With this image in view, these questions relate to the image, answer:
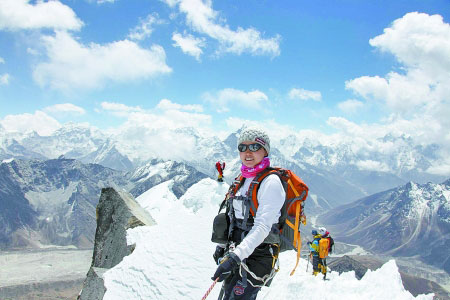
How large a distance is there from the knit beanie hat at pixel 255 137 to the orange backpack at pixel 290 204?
604 millimetres

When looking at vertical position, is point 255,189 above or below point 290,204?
above

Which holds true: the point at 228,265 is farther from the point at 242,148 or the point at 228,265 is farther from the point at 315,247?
the point at 315,247

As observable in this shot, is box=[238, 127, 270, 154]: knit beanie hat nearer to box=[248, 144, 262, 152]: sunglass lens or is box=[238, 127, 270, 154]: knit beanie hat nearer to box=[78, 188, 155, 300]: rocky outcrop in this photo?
box=[248, 144, 262, 152]: sunglass lens

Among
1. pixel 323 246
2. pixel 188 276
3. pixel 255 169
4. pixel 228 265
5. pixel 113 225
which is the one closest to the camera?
pixel 228 265

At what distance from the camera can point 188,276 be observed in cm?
1259

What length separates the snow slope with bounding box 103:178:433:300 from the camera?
11.1 metres

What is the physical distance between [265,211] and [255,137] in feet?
5.25

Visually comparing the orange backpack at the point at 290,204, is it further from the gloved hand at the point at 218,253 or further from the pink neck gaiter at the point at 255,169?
the gloved hand at the point at 218,253

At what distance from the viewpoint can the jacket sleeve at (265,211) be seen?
5156 mm

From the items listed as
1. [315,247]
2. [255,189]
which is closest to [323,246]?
[315,247]

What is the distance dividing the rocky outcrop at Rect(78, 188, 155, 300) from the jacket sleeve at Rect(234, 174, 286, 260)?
1304 cm

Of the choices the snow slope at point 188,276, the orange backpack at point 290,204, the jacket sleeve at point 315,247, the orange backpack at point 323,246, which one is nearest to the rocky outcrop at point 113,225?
the snow slope at point 188,276

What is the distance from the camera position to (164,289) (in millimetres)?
11773

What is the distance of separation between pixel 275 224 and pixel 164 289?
312 inches
